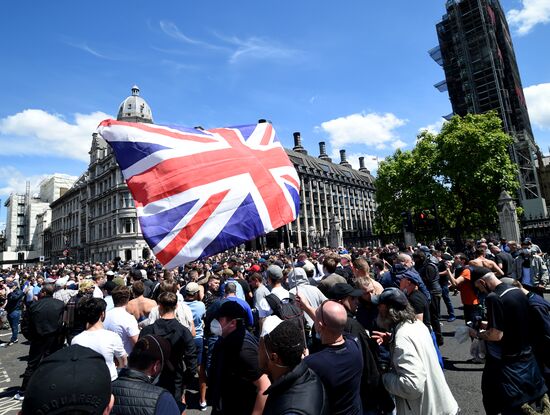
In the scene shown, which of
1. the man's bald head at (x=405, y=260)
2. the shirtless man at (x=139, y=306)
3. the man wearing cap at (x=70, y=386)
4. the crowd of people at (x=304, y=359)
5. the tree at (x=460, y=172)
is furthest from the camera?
the tree at (x=460, y=172)

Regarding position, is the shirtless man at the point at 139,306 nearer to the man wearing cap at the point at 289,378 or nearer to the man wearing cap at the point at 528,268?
the man wearing cap at the point at 289,378

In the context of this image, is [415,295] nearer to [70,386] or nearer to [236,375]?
[236,375]

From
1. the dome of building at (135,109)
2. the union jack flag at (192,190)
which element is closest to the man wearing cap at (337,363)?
the union jack flag at (192,190)

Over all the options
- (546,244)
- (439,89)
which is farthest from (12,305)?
(439,89)

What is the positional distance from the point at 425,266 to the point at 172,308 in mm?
5912

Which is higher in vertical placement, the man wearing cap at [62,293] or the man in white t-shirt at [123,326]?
the man wearing cap at [62,293]

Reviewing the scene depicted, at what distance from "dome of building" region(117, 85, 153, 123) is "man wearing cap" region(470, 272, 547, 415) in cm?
6348

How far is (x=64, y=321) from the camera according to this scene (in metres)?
6.06

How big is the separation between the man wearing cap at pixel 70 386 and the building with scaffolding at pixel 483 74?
1960 inches

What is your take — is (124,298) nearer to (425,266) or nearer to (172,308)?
(172,308)

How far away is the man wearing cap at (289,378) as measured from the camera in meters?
2.02

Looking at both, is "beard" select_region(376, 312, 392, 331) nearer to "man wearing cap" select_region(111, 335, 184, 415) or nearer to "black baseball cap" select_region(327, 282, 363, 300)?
"black baseball cap" select_region(327, 282, 363, 300)

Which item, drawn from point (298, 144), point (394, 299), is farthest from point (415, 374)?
point (298, 144)

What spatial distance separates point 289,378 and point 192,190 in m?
2.84
